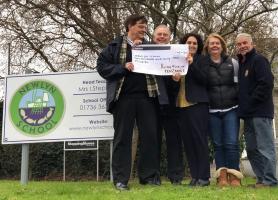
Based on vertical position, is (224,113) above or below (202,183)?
above

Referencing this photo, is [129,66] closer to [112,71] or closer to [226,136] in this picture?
[112,71]

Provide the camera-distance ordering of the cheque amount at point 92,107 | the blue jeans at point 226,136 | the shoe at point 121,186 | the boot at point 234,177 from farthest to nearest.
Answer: the cheque amount at point 92,107, the blue jeans at point 226,136, the boot at point 234,177, the shoe at point 121,186

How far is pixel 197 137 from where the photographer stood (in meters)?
5.95

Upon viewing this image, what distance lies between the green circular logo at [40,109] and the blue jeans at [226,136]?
8.81ft

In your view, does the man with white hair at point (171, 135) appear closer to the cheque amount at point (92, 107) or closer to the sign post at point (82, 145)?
the cheque amount at point (92, 107)

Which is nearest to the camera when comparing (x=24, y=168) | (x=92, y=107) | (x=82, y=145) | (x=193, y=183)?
(x=193, y=183)

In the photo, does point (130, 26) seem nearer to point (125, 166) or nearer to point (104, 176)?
point (125, 166)

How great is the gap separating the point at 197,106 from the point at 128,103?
90 cm

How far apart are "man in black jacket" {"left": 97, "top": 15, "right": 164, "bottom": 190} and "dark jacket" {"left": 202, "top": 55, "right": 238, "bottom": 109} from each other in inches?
28.4

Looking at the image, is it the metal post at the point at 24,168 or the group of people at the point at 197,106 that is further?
the metal post at the point at 24,168

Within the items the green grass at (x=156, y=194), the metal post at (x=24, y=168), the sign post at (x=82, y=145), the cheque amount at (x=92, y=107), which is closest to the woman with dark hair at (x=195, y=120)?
the green grass at (x=156, y=194)

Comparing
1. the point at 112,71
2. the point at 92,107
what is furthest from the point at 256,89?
the point at 92,107

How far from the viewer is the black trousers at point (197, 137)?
5.93 meters

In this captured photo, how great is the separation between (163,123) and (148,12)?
7778mm
